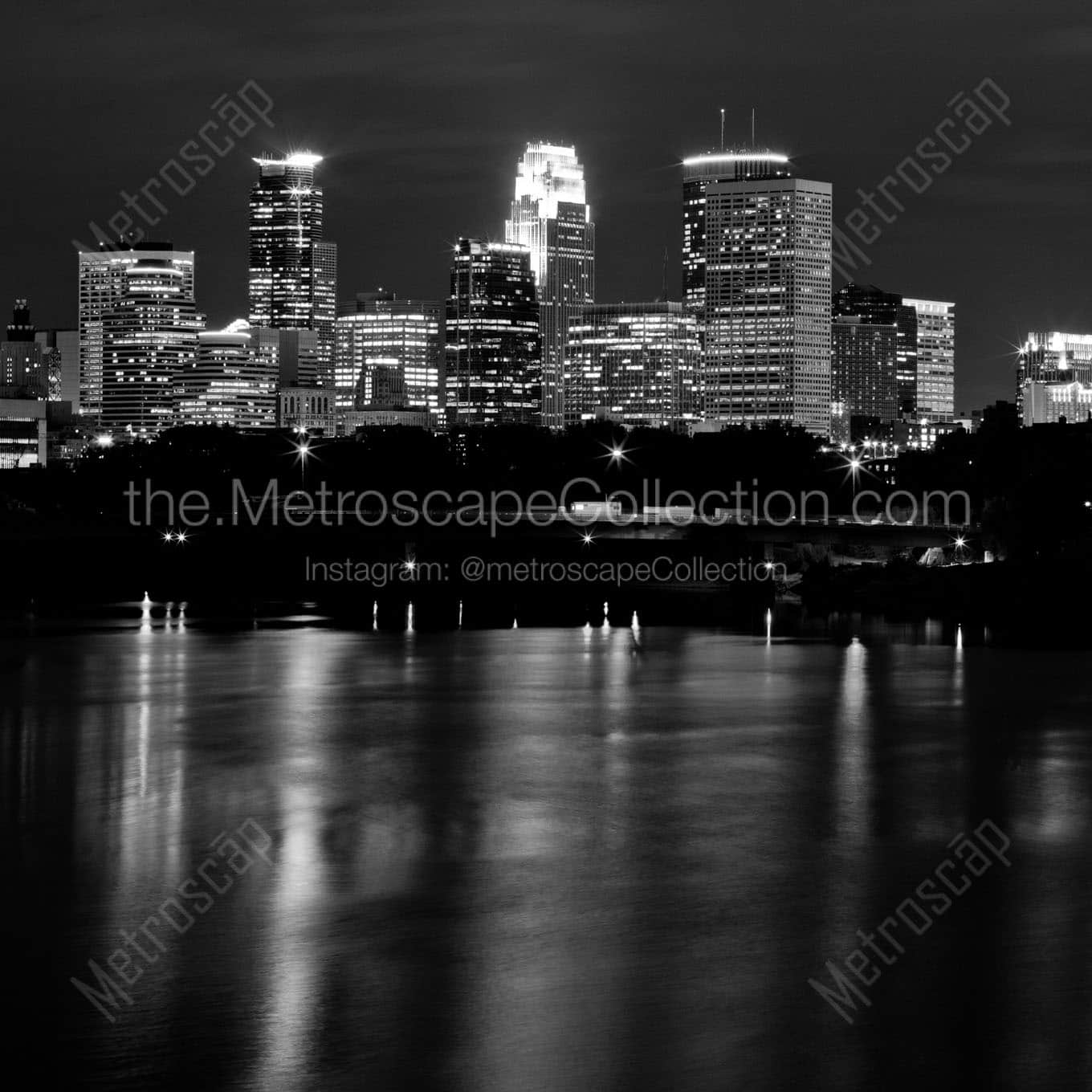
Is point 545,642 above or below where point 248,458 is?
below

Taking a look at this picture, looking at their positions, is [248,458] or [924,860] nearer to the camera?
[924,860]

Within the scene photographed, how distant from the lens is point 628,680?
47094mm

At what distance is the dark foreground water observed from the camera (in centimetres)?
1812

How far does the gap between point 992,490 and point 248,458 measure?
62272 mm

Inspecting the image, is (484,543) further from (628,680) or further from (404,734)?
(404,734)

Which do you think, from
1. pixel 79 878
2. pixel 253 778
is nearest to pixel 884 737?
pixel 253 778

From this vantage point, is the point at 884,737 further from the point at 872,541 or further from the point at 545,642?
the point at 872,541

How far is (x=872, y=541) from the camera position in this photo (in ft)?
273

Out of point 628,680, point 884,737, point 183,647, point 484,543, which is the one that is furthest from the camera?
point 484,543

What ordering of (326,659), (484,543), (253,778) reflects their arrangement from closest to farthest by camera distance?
(253,778)
(326,659)
(484,543)

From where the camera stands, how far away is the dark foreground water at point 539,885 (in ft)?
59.5

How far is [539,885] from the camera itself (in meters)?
24.0

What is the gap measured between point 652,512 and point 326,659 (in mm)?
49940

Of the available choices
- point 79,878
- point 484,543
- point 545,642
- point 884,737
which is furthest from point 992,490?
point 79,878
